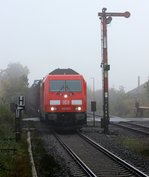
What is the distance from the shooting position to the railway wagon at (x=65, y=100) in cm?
2520

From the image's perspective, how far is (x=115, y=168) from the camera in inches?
517

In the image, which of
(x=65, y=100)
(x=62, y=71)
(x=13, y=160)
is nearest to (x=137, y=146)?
(x=13, y=160)

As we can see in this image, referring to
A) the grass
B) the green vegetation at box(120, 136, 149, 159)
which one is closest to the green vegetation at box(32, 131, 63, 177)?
the grass

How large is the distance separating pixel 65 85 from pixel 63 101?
37.4 inches

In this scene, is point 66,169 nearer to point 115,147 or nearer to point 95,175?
point 95,175

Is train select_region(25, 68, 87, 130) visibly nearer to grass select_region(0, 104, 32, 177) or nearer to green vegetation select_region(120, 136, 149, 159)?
grass select_region(0, 104, 32, 177)

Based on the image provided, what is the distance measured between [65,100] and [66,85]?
2.94 ft

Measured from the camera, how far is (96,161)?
14.7 meters

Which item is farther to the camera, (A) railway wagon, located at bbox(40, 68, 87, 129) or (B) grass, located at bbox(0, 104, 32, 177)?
(A) railway wagon, located at bbox(40, 68, 87, 129)

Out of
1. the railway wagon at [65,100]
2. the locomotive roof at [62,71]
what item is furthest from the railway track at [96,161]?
the locomotive roof at [62,71]

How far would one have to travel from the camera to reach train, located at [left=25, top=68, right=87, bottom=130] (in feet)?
82.7

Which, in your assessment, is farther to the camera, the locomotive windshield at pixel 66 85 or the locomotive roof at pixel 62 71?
the locomotive roof at pixel 62 71

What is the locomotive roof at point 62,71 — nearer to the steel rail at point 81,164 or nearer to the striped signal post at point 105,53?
the striped signal post at point 105,53

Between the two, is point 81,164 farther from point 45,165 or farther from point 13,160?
point 13,160
